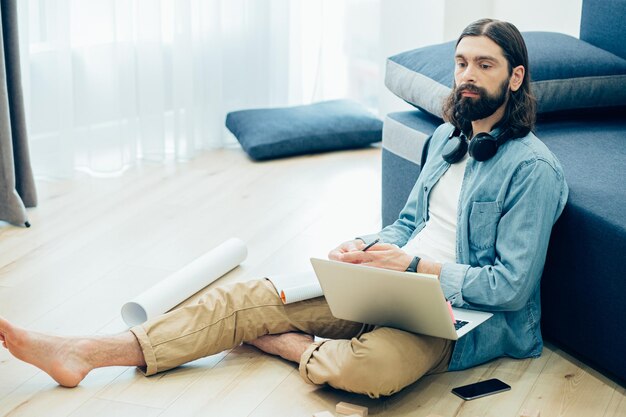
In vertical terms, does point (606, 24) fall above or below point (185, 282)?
above

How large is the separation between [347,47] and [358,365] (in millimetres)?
2939

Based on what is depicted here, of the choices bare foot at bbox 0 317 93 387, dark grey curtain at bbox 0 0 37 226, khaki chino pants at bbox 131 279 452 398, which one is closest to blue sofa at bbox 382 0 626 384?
khaki chino pants at bbox 131 279 452 398

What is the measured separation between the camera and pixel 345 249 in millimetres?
2330

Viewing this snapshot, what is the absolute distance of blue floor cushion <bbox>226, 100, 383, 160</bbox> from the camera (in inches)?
163

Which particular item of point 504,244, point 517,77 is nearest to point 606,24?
point 517,77

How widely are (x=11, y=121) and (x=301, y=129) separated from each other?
1.30 metres

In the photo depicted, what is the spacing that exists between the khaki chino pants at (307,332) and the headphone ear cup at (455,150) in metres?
0.46

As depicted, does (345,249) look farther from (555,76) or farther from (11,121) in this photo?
(11,121)

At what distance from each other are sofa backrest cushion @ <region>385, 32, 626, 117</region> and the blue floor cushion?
3.61 feet

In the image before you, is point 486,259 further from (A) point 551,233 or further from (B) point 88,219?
(B) point 88,219

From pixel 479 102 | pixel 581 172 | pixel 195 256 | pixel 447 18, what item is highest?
pixel 479 102

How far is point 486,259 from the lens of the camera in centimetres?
224

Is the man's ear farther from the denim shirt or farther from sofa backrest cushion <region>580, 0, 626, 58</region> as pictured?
sofa backrest cushion <region>580, 0, 626, 58</region>

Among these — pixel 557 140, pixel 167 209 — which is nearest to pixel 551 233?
pixel 557 140
